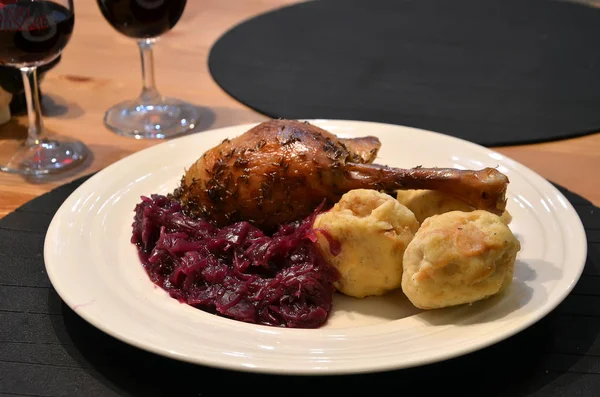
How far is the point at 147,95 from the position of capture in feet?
7.32

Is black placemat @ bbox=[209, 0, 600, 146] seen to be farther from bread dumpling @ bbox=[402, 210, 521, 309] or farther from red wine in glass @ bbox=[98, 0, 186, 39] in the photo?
bread dumpling @ bbox=[402, 210, 521, 309]

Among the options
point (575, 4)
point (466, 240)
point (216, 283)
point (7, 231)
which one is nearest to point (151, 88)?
point (7, 231)

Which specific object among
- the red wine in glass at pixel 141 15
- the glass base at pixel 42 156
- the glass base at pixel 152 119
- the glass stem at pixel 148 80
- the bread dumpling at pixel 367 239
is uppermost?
the red wine in glass at pixel 141 15

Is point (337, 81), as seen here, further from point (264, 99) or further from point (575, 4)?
point (575, 4)

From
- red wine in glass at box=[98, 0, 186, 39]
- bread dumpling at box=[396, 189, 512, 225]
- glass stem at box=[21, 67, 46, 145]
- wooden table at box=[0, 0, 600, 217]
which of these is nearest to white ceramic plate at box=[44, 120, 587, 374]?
bread dumpling at box=[396, 189, 512, 225]

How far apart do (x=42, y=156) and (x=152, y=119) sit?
14.6 inches

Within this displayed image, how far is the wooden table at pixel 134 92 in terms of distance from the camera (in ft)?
5.99

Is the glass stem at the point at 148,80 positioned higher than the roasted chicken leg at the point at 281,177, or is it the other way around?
the roasted chicken leg at the point at 281,177

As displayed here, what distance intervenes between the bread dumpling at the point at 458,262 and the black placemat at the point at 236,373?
0.36ft

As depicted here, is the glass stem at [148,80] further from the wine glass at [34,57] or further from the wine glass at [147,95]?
the wine glass at [34,57]

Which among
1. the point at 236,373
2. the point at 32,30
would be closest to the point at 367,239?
the point at 236,373

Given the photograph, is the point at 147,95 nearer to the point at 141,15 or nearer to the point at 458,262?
the point at 141,15

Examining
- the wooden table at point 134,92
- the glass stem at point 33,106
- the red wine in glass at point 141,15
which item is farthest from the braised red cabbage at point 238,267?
the red wine in glass at point 141,15

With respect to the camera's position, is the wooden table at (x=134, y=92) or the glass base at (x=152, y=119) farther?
the glass base at (x=152, y=119)
